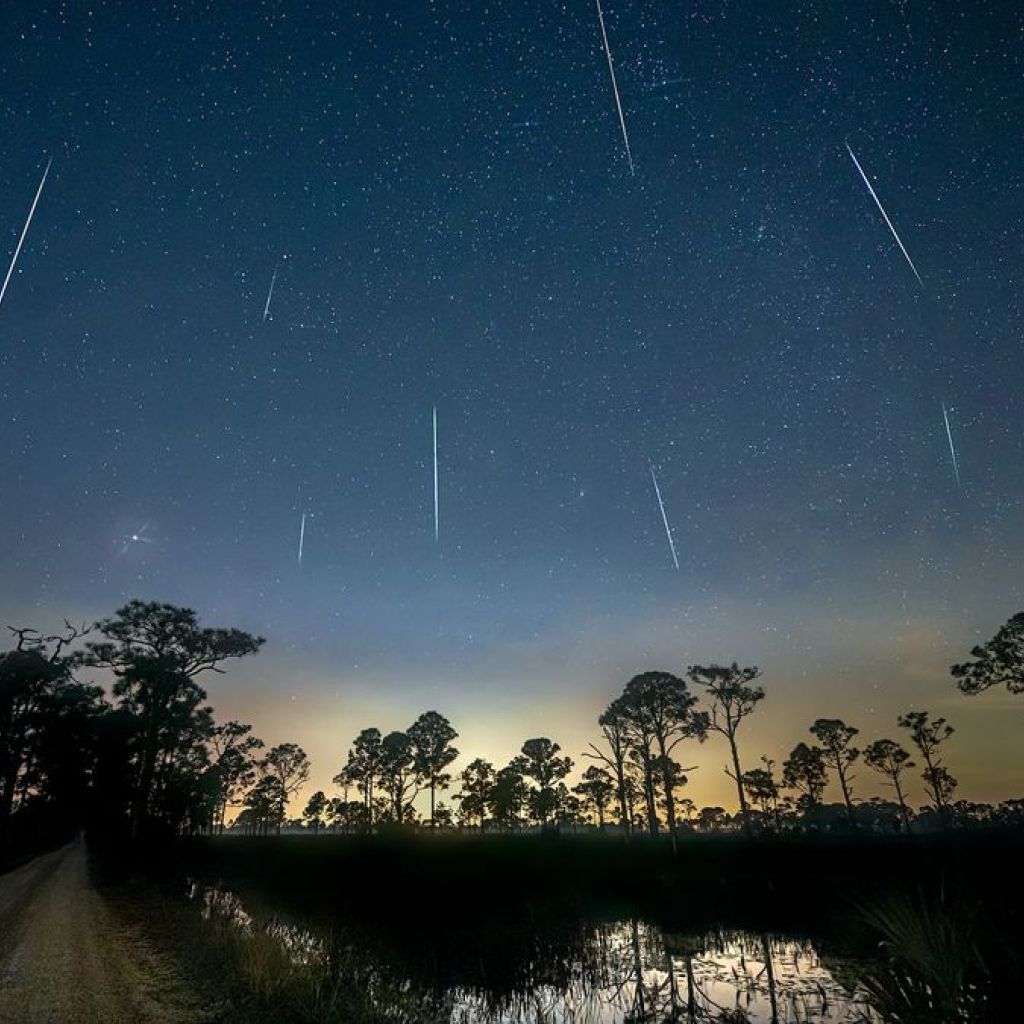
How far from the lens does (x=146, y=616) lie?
44.2 m

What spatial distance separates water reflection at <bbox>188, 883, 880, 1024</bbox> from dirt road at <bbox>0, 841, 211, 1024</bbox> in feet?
6.47

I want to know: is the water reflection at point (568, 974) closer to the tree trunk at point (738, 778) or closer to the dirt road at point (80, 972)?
the dirt road at point (80, 972)

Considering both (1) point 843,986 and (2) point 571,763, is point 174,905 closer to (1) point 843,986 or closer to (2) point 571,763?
(1) point 843,986

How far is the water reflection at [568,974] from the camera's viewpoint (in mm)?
11719

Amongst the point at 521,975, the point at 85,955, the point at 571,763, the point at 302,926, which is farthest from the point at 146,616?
the point at 571,763

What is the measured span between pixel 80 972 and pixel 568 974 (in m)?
10.4

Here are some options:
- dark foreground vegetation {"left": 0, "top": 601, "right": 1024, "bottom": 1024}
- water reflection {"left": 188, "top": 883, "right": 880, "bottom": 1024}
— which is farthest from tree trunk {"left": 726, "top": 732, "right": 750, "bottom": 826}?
water reflection {"left": 188, "top": 883, "right": 880, "bottom": 1024}

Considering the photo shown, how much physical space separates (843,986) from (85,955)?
1562cm

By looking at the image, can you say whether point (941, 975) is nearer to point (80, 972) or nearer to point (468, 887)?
point (80, 972)

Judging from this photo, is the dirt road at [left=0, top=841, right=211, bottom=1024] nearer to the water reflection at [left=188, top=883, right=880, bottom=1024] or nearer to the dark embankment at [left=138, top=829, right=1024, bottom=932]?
the water reflection at [left=188, top=883, right=880, bottom=1024]

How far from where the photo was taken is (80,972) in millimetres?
10820

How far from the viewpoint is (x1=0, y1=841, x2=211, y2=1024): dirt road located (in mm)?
8922

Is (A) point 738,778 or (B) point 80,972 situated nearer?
(B) point 80,972

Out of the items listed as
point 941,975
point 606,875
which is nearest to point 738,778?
point 606,875
